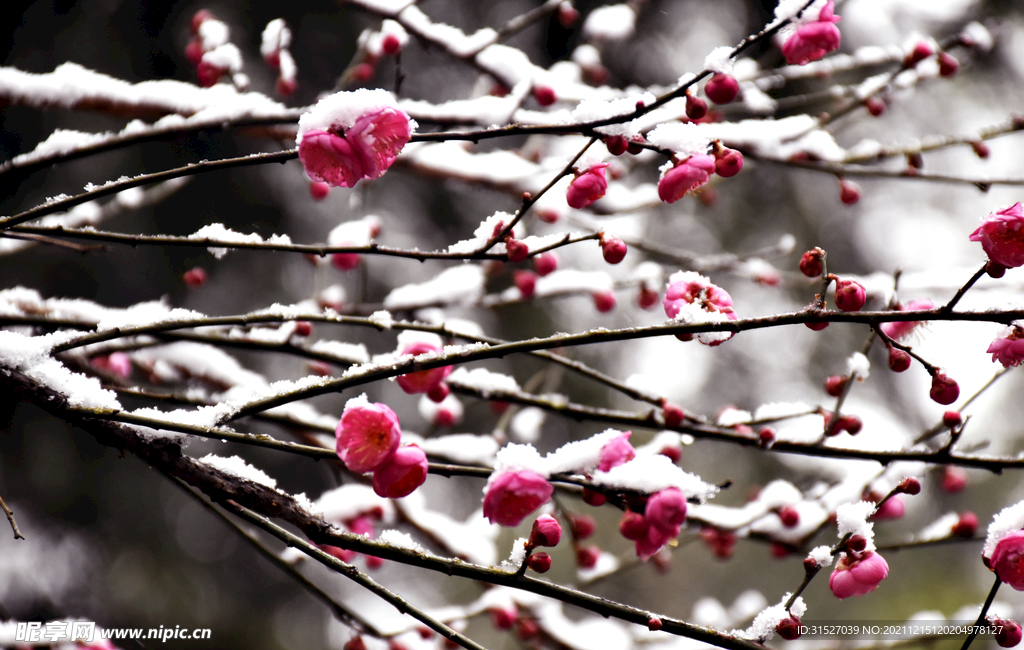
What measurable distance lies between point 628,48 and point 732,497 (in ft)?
20.6

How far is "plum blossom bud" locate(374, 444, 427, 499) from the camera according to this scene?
3.13 ft

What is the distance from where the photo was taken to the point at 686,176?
105cm

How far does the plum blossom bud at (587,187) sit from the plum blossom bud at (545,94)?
1.08m

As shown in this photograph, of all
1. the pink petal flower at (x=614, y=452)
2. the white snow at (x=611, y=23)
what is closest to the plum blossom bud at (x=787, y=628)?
the pink petal flower at (x=614, y=452)

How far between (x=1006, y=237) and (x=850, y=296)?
0.23 metres

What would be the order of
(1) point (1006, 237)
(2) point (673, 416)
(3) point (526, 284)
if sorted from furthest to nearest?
(3) point (526, 284), (2) point (673, 416), (1) point (1006, 237)

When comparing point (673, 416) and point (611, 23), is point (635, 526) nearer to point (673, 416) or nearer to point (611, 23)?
point (673, 416)

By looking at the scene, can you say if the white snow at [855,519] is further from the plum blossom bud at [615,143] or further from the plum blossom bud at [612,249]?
the plum blossom bud at [615,143]

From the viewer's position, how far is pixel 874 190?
6.52 metres

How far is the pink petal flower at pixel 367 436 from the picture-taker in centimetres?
95

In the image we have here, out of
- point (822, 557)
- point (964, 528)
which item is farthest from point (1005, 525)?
point (964, 528)

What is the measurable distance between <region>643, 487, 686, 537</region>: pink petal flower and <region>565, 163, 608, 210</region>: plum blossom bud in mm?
484

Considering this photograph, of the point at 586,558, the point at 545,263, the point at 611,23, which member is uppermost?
the point at 611,23

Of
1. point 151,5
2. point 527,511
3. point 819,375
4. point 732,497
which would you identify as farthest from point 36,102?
point 732,497
